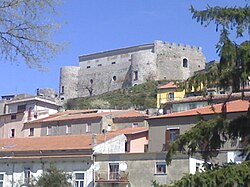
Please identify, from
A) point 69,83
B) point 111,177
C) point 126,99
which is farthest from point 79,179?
point 69,83

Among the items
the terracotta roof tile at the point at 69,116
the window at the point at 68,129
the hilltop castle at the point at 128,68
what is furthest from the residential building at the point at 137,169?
the hilltop castle at the point at 128,68

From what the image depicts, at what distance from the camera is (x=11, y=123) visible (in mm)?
68375

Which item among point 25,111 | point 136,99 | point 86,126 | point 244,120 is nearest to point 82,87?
point 136,99

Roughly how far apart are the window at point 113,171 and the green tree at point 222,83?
78.6 ft

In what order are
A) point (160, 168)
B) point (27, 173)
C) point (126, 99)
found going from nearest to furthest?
point (160, 168)
point (27, 173)
point (126, 99)

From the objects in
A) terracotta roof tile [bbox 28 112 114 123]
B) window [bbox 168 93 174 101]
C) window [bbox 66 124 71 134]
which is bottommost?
window [bbox 66 124 71 134]

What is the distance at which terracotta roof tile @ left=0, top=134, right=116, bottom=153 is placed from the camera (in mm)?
45344

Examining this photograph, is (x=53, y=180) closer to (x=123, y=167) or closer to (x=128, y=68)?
(x=123, y=167)

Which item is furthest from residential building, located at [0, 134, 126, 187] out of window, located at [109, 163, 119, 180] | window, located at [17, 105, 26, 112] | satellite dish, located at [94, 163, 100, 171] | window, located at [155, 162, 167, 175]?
window, located at [17, 105, 26, 112]

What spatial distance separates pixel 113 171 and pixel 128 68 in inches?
2808

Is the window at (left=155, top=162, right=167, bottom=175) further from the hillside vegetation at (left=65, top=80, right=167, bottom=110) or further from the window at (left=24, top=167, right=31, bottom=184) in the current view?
the hillside vegetation at (left=65, top=80, right=167, bottom=110)

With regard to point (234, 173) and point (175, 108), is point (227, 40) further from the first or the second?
point (175, 108)

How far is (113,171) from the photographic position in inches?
1642

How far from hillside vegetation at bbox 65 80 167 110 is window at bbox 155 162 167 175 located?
4112 centimetres
